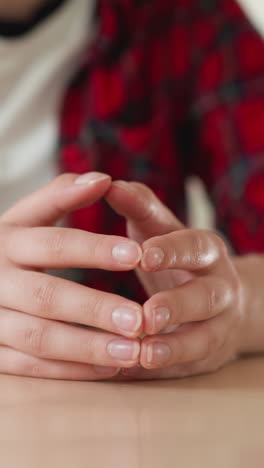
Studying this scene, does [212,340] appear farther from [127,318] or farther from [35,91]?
[35,91]

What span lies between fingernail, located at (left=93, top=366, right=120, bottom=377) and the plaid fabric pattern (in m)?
0.28

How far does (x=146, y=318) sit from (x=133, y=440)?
0.17ft

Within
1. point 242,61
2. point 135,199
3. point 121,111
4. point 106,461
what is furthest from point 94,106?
point 106,461

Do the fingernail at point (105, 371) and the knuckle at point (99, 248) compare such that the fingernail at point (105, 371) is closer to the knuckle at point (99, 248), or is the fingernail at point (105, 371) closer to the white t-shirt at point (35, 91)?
the knuckle at point (99, 248)

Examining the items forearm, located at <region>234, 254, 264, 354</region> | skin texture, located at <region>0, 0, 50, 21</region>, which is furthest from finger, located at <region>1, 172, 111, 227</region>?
skin texture, located at <region>0, 0, 50, 21</region>

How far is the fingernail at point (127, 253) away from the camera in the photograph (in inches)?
8.2

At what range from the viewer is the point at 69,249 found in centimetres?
23

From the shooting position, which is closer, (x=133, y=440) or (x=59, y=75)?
(x=133, y=440)

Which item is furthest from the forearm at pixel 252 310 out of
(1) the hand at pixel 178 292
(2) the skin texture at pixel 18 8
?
(2) the skin texture at pixel 18 8


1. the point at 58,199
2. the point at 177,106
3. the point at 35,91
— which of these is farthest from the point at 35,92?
the point at 58,199

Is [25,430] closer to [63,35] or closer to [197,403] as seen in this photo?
[197,403]

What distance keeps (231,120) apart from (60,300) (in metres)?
0.38

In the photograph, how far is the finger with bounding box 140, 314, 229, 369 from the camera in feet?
0.72

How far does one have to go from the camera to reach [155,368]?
0.23 meters
